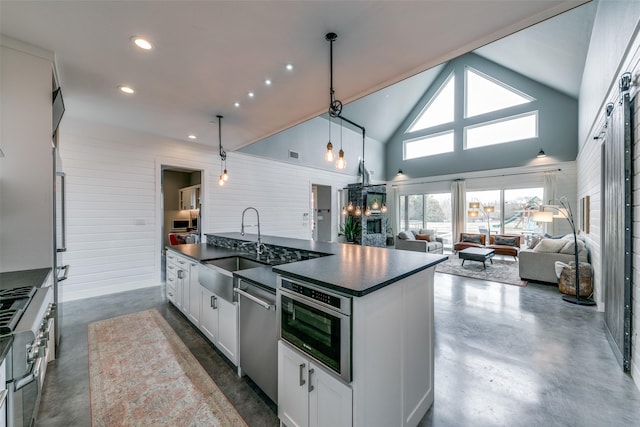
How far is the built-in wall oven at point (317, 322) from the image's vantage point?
1.23 meters

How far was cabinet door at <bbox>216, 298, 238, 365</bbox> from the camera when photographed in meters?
2.15

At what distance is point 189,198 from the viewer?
25.7 ft

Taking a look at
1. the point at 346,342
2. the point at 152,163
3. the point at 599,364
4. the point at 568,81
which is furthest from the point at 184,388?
the point at 568,81

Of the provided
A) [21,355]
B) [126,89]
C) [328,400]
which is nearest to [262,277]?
[328,400]

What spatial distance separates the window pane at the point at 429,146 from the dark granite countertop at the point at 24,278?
34.5 ft

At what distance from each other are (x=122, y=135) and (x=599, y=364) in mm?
7038

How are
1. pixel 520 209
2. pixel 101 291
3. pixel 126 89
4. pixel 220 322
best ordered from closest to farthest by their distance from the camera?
pixel 220 322
pixel 126 89
pixel 101 291
pixel 520 209

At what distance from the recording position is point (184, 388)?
2.02 meters

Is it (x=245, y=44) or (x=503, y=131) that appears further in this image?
(x=503, y=131)

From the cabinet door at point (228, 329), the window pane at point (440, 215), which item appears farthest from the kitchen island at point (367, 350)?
the window pane at point (440, 215)

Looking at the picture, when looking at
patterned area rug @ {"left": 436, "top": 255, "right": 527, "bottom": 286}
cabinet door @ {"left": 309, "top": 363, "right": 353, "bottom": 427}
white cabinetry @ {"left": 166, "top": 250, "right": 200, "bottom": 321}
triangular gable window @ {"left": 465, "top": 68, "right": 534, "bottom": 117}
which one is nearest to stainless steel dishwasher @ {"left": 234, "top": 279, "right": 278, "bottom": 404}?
cabinet door @ {"left": 309, "top": 363, "right": 353, "bottom": 427}

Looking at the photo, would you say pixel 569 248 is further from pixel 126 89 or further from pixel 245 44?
pixel 126 89

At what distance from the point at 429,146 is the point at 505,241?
172 inches

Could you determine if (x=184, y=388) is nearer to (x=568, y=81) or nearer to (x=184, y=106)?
(x=184, y=106)
